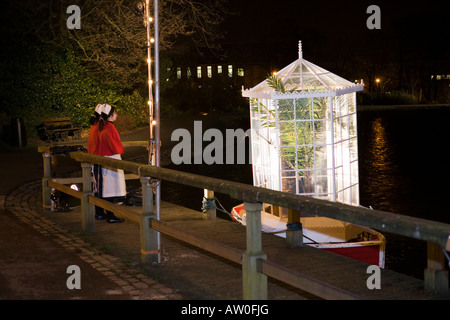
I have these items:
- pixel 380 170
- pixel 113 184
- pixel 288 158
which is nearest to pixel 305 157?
pixel 288 158

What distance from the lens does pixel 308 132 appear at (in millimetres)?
10336

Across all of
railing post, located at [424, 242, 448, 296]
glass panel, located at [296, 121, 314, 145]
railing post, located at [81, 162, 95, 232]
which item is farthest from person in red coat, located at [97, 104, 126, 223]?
railing post, located at [424, 242, 448, 296]

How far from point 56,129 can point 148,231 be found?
20117 millimetres

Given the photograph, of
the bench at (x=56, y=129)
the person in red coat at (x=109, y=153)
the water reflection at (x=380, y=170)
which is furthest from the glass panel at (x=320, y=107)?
the bench at (x=56, y=129)

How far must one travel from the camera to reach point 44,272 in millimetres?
7062

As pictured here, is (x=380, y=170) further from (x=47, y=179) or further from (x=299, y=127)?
(x=47, y=179)

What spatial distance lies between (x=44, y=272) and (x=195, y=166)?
47.5 feet

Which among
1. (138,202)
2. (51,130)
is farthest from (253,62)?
(138,202)

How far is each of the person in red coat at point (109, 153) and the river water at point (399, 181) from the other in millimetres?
4380

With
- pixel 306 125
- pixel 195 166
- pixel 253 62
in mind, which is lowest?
pixel 195 166

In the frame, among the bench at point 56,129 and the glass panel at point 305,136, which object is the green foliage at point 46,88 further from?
the glass panel at point 305,136

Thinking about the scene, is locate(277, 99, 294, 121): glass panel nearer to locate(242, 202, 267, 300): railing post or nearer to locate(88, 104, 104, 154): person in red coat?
locate(88, 104, 104, 154): person in red coat

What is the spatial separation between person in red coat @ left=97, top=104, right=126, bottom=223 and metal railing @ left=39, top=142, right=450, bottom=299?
2398mm
